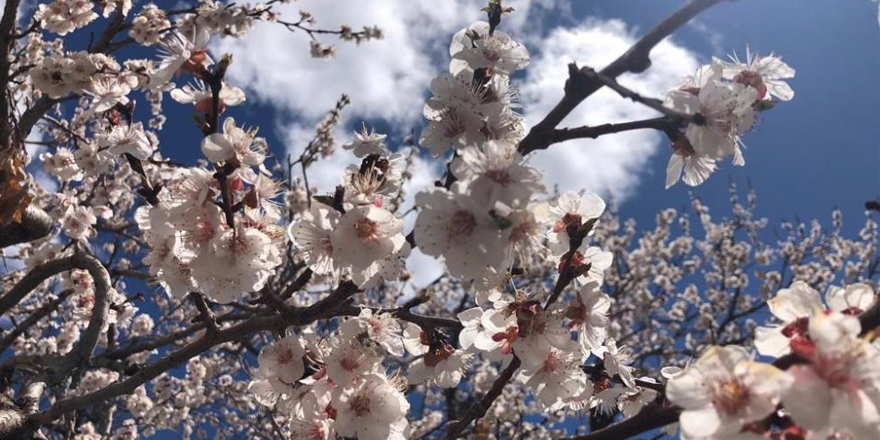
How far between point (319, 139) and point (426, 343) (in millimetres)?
Result: 4375

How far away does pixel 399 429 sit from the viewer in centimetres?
175

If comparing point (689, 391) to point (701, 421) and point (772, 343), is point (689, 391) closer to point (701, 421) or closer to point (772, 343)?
point (701, 421)

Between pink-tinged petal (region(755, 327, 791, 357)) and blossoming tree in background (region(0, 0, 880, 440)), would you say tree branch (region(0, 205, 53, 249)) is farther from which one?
pink-tinged petal (region(755, 327, 791, 357))

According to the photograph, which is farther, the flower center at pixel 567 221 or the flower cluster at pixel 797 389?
the flower center at pixel 567 221

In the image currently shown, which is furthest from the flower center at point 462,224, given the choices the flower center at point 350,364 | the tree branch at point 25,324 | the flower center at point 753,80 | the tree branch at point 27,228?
the tree branch at point 27,228

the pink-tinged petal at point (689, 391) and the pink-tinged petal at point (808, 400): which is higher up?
the pink-tinged petal at point (689, 391)

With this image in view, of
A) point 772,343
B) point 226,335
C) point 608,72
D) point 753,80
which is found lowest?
point 772,343

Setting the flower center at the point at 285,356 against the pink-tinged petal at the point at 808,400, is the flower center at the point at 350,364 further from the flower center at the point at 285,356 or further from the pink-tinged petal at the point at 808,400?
the pink-tinged petal at the point at 808,400

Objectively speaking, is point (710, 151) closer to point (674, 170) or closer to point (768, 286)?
point (674, 170)

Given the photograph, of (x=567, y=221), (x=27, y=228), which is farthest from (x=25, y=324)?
(x=567, y=221)

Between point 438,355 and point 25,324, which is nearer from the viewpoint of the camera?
point 438,355

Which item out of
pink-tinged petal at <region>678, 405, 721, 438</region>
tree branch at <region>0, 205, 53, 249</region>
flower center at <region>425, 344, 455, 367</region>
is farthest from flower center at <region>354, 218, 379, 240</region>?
tree branch at <region>0, 205, 53, 249</region>

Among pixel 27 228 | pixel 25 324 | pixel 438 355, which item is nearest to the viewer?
pixel 438 355

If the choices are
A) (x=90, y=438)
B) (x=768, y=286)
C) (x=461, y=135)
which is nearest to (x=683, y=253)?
(x=768, y=286)
